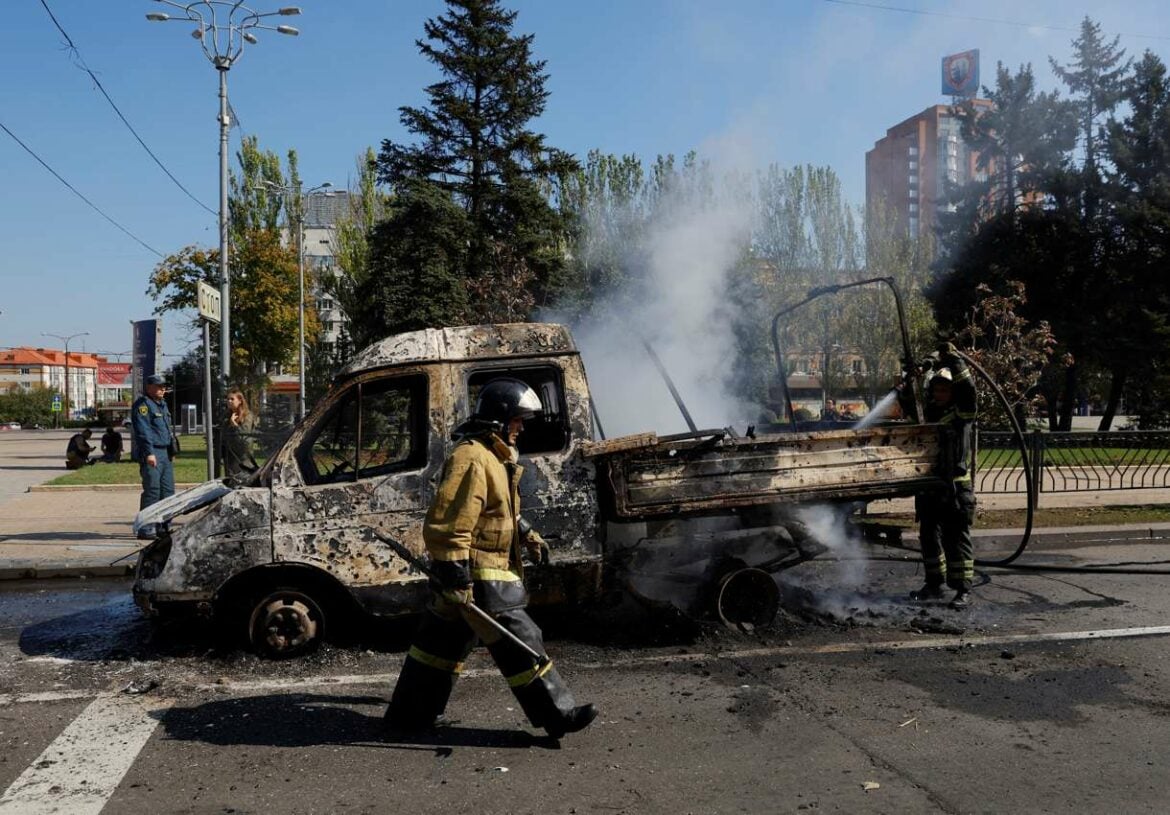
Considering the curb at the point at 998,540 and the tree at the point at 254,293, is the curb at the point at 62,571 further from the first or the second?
the tree at the point at 254,293

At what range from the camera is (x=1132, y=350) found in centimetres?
3647

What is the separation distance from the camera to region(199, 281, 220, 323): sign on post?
457 inches

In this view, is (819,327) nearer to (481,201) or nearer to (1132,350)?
(1132,350)

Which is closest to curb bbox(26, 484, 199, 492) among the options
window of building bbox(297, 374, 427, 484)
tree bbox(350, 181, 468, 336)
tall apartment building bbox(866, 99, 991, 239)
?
tree bbox(350, 181, 468, 336)

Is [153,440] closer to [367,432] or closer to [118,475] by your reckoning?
[367,432]

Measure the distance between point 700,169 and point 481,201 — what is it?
763 inches

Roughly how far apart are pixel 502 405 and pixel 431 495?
5.32 feet

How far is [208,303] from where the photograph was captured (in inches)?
465

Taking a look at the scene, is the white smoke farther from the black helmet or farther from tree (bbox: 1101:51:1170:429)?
tree (bbox: 1101:51:1170:429)

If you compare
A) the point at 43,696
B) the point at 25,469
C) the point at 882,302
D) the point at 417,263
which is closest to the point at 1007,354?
the point at 43,696

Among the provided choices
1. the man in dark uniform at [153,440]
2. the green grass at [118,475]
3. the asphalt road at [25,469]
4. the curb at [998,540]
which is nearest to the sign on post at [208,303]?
the man in dark uniform at [153,440]

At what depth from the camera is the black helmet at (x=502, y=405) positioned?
14.8 feet

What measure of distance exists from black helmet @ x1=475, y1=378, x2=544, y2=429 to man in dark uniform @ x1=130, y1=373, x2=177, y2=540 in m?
6.87

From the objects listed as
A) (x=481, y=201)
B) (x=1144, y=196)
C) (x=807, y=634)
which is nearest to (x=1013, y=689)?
(x=807, y=634)
